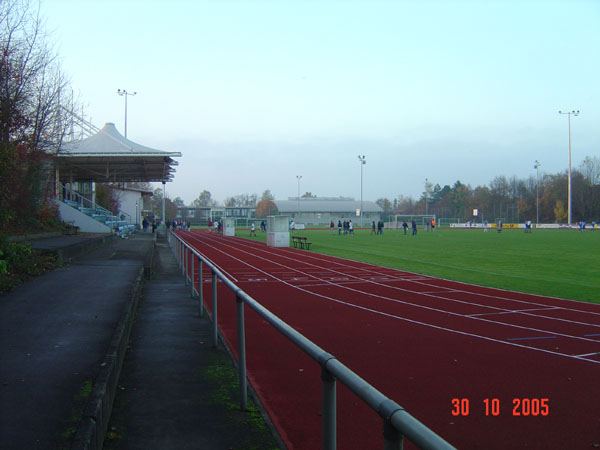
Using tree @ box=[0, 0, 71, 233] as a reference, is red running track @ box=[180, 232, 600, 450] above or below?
below

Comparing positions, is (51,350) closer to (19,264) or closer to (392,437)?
(392,437)

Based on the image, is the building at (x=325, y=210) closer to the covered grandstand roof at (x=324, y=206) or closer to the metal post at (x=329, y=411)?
the covered grandstand roof at (x=324, y=206)

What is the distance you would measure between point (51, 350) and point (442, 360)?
479cm

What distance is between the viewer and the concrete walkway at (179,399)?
4.30 meters

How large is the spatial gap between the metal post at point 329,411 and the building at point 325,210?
364ft

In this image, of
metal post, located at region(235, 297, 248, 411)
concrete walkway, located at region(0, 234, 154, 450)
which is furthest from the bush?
metal post, located at region(235, 297, 248, 411)

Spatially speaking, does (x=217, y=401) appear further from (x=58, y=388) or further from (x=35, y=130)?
(x=35, y=130)

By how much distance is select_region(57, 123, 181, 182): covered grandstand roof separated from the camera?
31.7 meters

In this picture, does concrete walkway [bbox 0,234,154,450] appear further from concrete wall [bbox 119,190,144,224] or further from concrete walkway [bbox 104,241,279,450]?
concrete wall [bbox 119,190,144,224]

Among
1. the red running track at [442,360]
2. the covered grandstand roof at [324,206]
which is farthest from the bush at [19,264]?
the covered grandstand roof at [324,206]

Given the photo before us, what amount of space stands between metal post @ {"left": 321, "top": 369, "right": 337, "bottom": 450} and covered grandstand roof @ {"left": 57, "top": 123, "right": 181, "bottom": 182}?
28.0 m

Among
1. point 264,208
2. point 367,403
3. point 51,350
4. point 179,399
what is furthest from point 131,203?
point 264,208

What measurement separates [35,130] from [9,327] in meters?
10.9

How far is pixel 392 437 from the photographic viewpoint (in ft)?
6.87
